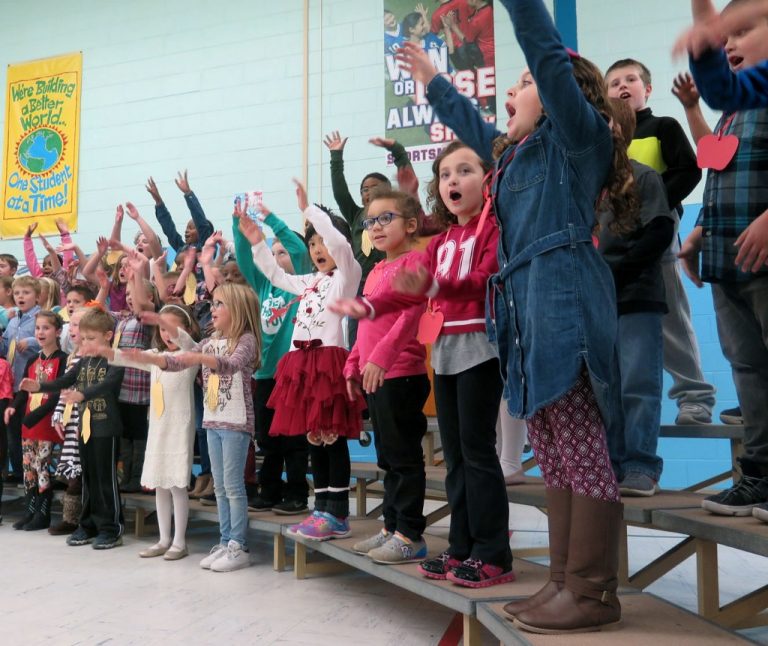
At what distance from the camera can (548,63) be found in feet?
4.44

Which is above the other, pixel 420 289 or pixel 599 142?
pixel 599 142

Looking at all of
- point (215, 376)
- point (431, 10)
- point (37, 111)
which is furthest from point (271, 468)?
point (37, 111)

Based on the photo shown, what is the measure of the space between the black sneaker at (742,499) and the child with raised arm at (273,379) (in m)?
1.77

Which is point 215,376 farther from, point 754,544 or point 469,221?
point 754,544

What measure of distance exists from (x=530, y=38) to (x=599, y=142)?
0.83 ft

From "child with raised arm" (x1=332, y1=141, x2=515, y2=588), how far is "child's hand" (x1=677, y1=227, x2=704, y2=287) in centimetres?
53

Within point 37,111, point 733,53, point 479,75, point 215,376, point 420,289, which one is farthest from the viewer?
point 37,111

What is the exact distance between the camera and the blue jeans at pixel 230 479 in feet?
9.84

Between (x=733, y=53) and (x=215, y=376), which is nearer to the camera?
(x=733, y=53)

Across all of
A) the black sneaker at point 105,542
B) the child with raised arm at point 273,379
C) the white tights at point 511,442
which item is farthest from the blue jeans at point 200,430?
the white tights at point 511,442

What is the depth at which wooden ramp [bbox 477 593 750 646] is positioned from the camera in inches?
53.4

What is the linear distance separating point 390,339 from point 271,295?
142 centimetres

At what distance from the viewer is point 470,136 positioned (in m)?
1.97

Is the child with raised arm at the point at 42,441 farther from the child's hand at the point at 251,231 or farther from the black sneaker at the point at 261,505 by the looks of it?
the child's hand at the point at 251,231
